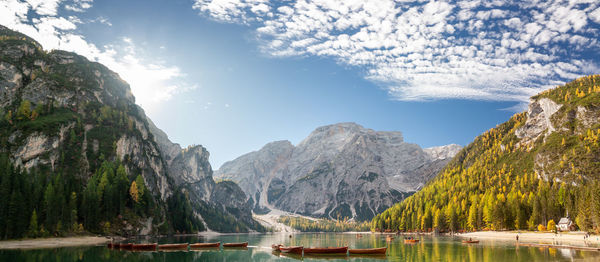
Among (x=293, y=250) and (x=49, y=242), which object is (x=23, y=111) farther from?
(x=293, y=250)

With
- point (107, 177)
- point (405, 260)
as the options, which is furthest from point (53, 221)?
point (405, 260)

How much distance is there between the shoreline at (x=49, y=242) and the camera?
94.8 m

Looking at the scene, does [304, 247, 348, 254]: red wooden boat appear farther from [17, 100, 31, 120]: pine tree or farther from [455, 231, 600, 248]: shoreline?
[17, 100, 31, 120]: pine tree

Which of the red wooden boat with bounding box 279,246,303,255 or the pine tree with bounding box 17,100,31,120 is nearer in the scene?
the red wooden boat with bounding box 279,246,303,255

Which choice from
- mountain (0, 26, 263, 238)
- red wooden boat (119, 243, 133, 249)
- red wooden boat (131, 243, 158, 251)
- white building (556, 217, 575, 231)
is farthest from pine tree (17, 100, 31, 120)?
white building (556, 217, 575, 231)

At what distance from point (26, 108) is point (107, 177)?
48.5m

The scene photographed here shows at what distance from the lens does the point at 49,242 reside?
106750mm

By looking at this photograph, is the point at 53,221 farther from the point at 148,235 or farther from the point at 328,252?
the point at 328,252

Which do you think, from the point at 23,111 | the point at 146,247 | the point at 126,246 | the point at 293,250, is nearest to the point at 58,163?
the point at 23,111

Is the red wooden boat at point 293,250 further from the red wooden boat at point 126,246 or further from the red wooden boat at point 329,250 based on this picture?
the red wooden boat at point 126,246

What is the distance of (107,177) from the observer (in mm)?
157625

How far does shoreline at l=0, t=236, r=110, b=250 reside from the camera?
94.8 m

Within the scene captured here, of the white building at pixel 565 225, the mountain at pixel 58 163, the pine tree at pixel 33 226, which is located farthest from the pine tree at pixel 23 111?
the white building at pixel 565 225

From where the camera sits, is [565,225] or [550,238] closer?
[550,238]
